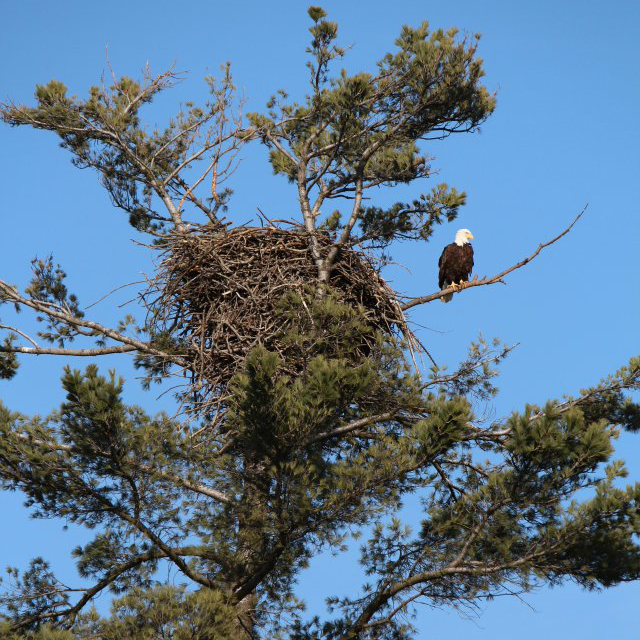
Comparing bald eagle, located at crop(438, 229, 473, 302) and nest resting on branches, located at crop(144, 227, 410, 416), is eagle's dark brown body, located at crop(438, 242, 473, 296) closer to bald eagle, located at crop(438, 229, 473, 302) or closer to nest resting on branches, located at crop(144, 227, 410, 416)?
bald eagle, located at crop(438, 229, 473, 302)

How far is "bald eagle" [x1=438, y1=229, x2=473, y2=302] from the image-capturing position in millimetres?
13891

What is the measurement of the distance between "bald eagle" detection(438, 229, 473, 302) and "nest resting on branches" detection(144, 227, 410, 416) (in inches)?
102

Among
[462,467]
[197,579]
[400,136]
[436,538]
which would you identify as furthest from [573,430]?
[400,136]

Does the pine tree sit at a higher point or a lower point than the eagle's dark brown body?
lower

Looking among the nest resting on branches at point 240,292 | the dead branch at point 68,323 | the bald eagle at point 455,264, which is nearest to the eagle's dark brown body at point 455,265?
the bald eagle at point 455,264

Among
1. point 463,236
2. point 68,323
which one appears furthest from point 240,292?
point 463,236

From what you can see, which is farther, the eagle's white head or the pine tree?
the eagle's white head

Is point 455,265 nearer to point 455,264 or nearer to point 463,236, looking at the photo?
point 455,264

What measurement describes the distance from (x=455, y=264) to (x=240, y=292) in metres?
3.91

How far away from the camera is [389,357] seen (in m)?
9.88

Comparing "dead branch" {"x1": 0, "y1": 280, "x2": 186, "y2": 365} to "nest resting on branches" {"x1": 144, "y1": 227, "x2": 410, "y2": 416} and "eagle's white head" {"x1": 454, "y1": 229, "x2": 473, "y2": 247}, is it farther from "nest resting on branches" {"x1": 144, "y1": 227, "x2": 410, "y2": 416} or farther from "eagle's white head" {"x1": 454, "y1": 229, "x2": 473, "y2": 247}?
"eagle's white head" {"x1": 454, "y1": 229, "x2": 473, "y2": 247}

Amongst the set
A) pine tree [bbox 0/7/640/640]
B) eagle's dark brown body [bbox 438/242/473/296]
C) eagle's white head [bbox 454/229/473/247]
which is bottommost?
pine tree [bbox 0/7/640/640]

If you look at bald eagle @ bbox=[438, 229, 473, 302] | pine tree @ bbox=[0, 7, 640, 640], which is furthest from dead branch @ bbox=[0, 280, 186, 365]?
bald eagle @ bbox=[438, 229, 473, 302]

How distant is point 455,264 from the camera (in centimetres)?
1391
